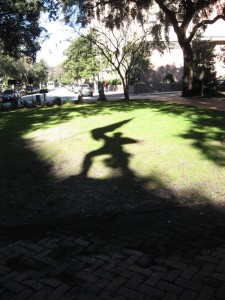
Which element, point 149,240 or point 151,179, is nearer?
point 149,240

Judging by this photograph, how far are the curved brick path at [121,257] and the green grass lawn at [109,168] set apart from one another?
0.54 meters

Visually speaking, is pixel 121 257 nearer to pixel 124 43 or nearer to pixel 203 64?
pixel 124 43

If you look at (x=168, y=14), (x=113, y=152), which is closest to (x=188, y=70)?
(x=168, y=14)

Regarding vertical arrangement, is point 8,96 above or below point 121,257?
above

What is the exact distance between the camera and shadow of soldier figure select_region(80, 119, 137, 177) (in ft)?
24.1

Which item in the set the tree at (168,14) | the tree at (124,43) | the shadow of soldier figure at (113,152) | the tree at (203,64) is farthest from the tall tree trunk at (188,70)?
the shadow of soldier figure at (113,152)

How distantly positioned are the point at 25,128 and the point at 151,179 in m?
7.99

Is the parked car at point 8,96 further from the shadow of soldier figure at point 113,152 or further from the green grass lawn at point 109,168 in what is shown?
the shadow of soldier figure at point 113,152

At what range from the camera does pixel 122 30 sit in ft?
98.3

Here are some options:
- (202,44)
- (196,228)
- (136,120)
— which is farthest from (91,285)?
(202,44)

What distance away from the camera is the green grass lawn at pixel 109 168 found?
18.7ft

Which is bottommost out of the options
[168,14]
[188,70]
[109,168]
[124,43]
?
[109,168]

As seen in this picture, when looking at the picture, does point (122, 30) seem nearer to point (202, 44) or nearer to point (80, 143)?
point (202, 44)

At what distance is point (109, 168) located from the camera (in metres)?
7.29
